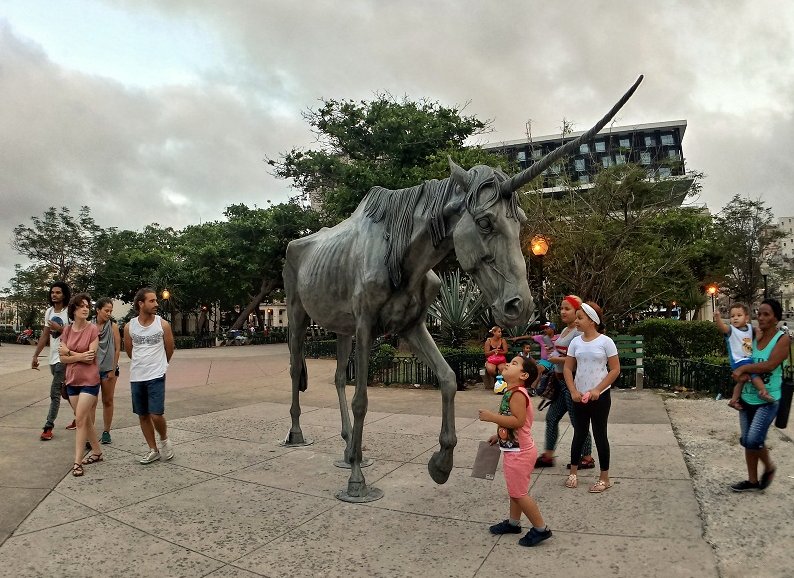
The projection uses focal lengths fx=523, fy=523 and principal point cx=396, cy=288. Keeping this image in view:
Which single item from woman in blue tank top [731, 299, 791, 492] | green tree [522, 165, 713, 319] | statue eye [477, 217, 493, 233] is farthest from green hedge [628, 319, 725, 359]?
statue eye [477, 217, 493, 233]

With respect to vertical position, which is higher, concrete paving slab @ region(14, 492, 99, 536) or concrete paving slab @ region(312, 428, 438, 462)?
concrete paving slab @ region(312, 428, 438, 462)

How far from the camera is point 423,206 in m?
4.12

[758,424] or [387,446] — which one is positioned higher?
[758,424]

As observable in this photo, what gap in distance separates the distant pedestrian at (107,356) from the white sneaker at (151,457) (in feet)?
3.80

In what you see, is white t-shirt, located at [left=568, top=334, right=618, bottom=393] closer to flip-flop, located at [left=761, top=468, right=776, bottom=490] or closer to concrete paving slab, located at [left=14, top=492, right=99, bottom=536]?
flip-flop, located at [left=761, top=468, right=776, bottom=490]

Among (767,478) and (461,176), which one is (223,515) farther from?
(767,478)

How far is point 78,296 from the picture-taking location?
5465 mm

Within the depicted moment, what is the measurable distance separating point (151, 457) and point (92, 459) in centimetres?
60

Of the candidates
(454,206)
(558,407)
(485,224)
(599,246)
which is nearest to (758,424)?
(558,407)

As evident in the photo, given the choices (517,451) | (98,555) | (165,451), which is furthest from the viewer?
(165,451)

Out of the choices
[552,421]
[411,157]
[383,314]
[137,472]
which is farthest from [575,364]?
[411,157]

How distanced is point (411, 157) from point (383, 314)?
1920 cm

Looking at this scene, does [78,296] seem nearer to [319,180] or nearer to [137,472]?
[137,472]

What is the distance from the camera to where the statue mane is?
3457mm
